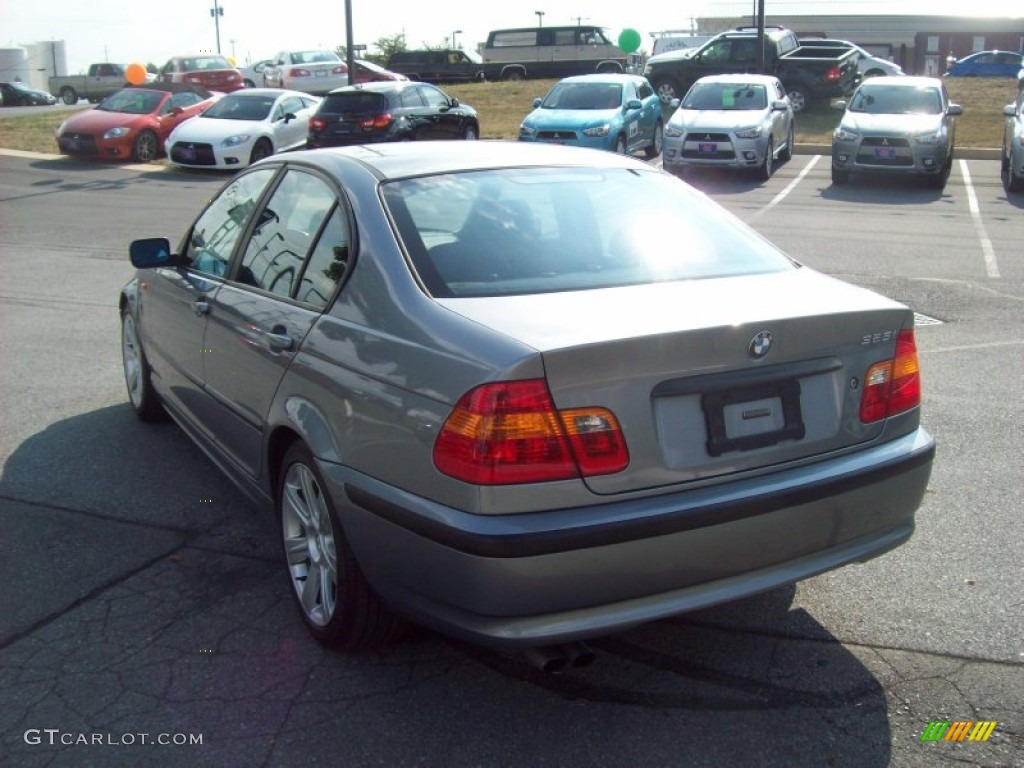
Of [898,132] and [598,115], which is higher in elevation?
[598,115]

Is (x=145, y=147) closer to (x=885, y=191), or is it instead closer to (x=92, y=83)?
(x=885, y=191)

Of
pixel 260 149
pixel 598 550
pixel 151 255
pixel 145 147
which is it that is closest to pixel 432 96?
pixel 260 149

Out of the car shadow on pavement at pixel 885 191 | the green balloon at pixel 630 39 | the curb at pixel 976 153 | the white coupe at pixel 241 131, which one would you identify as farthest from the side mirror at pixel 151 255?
the green balloon at pixel 630 39

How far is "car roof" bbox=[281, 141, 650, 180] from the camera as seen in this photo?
4141 millimetres

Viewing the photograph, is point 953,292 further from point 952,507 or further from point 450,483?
point 450,483

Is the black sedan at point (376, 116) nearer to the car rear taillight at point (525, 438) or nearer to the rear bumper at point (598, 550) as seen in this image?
the rear bumper at point (598, 550)

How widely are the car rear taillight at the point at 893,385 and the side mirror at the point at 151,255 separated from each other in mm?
3250

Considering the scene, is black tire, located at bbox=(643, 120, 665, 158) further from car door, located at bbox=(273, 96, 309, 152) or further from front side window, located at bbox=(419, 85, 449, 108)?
car door, located at bbox=(273, 96, 309, 152)

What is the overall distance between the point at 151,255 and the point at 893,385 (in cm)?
336

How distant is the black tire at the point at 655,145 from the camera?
22.9 metres

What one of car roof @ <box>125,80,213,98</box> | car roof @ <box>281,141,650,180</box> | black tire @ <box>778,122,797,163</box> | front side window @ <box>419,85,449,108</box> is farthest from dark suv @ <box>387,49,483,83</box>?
car roof @ <box>281,141,650,180</box>

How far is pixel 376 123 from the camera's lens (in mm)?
20906

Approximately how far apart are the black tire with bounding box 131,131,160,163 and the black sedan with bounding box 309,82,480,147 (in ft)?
11.7

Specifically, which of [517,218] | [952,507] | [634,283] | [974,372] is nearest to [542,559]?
[634,283]
